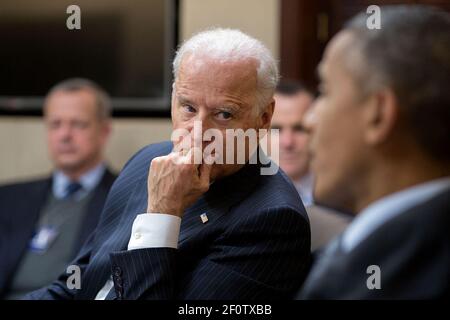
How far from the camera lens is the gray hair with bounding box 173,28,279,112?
1.72 metres

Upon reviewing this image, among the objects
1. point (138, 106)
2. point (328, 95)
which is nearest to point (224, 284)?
point (328, 95)

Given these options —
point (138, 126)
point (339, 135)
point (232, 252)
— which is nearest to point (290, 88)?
point (138, 126)

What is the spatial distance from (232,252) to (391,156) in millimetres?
588

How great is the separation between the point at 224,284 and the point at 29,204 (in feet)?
5.83

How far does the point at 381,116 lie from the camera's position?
117cm

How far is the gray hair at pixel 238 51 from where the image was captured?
172cm

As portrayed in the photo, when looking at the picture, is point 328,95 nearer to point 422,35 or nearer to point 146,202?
point 422,35

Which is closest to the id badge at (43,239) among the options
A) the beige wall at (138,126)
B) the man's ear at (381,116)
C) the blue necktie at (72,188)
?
the blue necktie at (72,188)

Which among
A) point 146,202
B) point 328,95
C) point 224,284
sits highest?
point 328,95

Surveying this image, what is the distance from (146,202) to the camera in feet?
6.13

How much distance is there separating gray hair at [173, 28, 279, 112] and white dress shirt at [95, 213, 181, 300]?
32 centimetres

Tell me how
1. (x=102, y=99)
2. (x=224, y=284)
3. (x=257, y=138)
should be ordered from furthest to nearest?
(x=102, y=99) → (x=257, y=138) → (x=224, y=284)

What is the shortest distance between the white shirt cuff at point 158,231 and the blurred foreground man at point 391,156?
497 millimetres

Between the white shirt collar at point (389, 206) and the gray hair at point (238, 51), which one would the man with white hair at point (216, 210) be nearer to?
the gray hair at point (238, 51)
